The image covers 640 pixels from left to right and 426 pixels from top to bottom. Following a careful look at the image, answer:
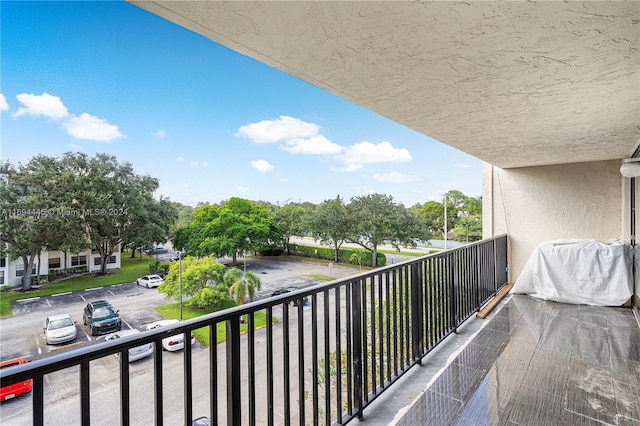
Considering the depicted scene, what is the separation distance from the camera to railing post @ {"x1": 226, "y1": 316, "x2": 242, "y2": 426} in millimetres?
1065

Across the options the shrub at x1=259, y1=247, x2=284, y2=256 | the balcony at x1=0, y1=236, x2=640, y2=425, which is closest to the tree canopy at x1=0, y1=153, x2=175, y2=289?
the shrub at x1=259, y1=247, x2=284, y2=256

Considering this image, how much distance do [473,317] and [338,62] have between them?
2847 millimetres

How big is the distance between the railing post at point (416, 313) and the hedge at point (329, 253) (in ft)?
62.9

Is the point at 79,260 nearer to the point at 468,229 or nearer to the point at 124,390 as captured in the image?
the point at 124,390

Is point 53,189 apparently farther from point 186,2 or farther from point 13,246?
point 186,2

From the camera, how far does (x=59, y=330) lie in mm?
10086

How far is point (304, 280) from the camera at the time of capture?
1841cm

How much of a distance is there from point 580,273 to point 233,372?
13.6 feet

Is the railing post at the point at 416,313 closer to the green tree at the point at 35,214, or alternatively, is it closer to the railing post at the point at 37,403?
the railing post at the point at 37,403

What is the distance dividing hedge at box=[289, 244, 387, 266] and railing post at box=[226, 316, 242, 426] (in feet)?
67.1

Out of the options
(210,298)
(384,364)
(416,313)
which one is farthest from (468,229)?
(384,364)

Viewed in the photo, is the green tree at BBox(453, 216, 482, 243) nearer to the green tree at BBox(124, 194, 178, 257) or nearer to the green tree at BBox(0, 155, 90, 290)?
the green tree at BBox(124, 194, 178, 257)

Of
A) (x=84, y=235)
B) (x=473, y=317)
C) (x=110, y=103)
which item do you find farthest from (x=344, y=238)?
(x=110, y=103)

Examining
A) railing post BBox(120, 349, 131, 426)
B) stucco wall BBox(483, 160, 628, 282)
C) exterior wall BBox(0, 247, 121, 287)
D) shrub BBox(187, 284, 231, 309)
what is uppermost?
stucco wall BBox(483, 160, 628, 282)
